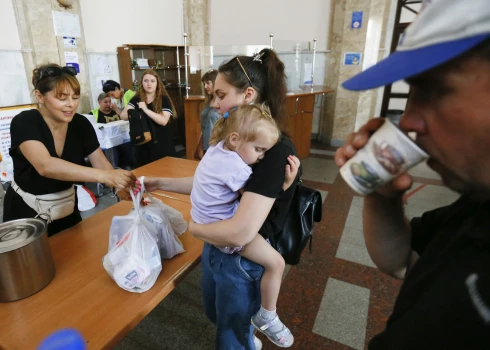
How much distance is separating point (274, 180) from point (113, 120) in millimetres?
3923

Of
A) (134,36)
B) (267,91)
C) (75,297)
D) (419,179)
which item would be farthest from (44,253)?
(134,36)

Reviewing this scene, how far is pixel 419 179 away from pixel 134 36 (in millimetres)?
5449

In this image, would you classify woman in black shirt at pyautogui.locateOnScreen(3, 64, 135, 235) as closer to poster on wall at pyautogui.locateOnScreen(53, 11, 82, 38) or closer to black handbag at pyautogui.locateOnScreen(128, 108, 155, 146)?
black handbag at pyautogui.locateOnScreen(128, 108, 155, 146)

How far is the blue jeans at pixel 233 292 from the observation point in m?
1.13

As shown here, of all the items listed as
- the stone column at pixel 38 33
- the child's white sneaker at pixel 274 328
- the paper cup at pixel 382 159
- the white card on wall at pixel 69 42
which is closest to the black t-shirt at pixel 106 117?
the stone column at pixel 38 33

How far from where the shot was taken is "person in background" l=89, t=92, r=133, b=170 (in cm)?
426

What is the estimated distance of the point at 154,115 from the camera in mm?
3402

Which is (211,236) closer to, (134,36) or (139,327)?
(139,327)

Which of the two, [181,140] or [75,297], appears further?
[181,140]

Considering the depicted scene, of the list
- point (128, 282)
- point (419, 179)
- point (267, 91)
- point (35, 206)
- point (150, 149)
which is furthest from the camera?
point (419, 179)

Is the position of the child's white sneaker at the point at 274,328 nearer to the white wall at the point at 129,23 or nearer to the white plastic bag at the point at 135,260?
the white plastic bag at the point at 135,260

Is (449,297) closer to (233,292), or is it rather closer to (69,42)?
(233,292)

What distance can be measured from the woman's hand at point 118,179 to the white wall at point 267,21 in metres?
6.26

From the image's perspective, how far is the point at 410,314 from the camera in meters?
0.47
